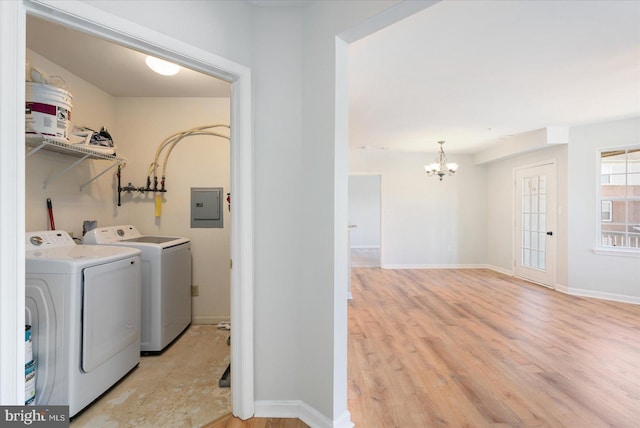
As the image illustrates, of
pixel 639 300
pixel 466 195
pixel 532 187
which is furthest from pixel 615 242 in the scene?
pixel 466 195

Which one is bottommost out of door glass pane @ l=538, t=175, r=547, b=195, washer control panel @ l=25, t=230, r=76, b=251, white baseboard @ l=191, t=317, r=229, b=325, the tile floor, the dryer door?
the tile floor

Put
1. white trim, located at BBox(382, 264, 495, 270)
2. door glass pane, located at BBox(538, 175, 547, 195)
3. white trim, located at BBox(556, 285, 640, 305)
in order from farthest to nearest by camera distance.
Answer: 1. white trim, located at BBox(382, 264, 495, 270)
2. door glass pane, located at BBox(538, 175, 547, 195)
3. white trim, located at BBox(556, 285, 640, 305)

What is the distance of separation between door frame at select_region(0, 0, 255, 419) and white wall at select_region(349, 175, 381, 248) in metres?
8.68

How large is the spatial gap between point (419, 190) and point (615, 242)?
313 cm

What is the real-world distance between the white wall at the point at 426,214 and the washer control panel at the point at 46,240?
521cm

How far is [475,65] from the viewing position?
262cm

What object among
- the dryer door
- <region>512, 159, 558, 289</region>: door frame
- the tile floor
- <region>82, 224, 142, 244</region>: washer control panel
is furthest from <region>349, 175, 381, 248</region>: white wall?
the dryer door

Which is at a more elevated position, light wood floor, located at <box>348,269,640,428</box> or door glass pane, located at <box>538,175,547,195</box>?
door glass pane, located at <box>538,175,547,195</box>

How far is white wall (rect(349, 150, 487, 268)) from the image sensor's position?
638 cm

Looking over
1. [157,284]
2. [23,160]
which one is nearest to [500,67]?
[23,160]

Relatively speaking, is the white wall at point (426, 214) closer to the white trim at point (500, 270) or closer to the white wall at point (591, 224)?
the white trim at point (500, 270)

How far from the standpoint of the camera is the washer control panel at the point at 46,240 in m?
1.93

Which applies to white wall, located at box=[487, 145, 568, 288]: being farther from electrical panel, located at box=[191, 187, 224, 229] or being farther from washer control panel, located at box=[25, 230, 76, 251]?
washer control panel, located at box=[25, 230, 76, 251]

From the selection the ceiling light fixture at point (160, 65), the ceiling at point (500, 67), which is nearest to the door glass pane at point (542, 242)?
the ceiling at point (500, 67)
